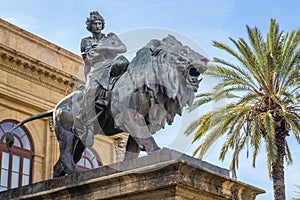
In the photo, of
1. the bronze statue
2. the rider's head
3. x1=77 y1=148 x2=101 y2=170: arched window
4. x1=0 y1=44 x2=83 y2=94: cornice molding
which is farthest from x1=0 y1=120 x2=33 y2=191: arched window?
the bronze statue

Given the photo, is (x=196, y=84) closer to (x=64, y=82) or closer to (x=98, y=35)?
(x=98, y=35)

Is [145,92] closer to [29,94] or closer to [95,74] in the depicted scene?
[95,74]

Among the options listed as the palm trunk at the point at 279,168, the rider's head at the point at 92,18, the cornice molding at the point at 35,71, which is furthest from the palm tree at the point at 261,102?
the rider's head at the point at 92,18

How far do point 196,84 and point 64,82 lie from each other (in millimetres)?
20189

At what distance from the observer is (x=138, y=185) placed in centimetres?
652

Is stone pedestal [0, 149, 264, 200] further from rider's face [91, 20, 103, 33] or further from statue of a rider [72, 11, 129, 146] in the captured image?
rider's face [91, 20, 103, 33]

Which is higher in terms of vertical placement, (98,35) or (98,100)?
(98,35)

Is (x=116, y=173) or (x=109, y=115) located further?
(x=109, y=115)

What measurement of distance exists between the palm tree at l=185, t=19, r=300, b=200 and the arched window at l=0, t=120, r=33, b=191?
24.2 ft

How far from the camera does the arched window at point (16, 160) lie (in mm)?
24484

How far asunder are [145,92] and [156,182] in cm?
141

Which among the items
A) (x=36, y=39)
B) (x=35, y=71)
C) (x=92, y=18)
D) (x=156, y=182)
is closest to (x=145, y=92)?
(x=156, y=182)

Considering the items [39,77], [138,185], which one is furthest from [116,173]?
[39,77]

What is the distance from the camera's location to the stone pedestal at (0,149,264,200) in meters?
6.29
